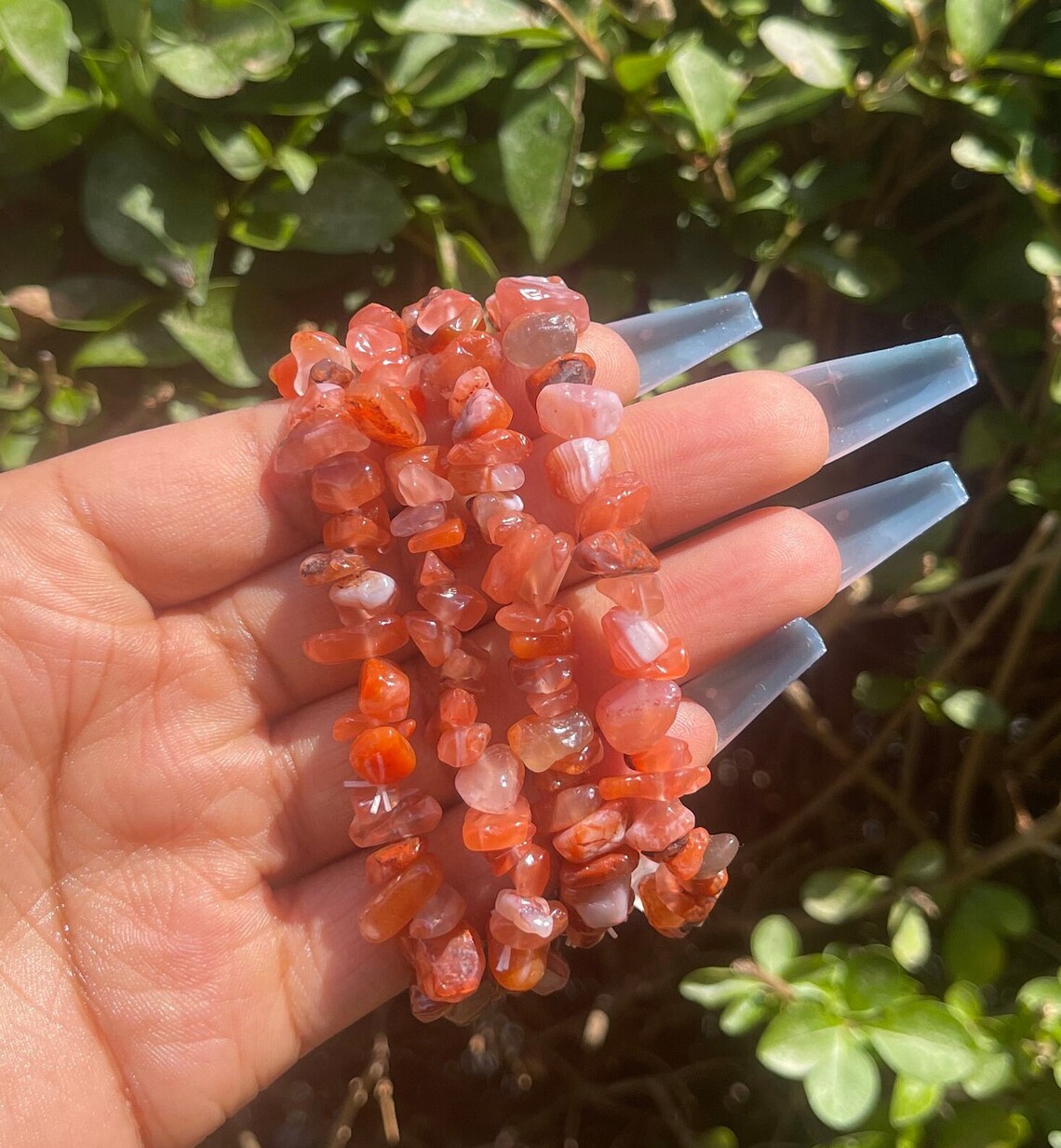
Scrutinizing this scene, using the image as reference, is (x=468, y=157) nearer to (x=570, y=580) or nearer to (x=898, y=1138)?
(x=570, y=580)

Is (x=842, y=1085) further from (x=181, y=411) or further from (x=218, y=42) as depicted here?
(x=218, y=42)

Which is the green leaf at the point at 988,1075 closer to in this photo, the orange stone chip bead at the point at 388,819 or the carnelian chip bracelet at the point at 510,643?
the carnelian chip bracelet at the point at 510,643

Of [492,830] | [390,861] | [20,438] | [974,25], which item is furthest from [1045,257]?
[20,438]

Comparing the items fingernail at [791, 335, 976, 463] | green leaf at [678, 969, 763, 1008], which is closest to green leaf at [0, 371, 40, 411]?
fingernail at [791, 335, 976, 463]

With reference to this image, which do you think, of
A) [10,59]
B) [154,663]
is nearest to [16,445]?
[154,663]

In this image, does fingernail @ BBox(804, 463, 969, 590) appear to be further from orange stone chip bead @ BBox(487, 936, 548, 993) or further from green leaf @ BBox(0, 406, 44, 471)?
green leaf @ BBox(0, 406, 44, 471)
